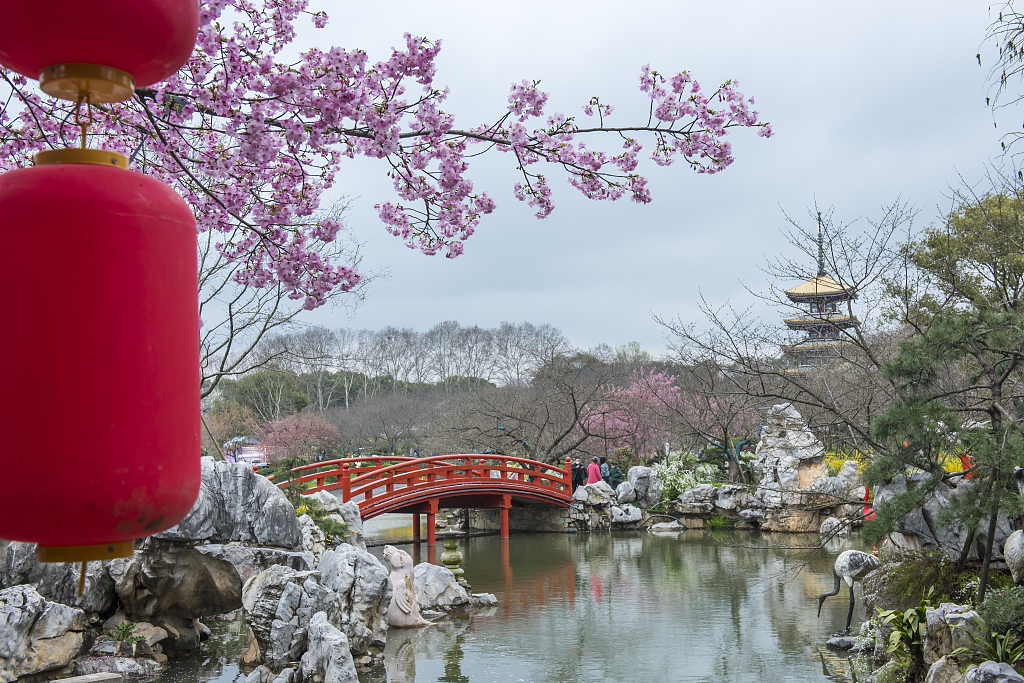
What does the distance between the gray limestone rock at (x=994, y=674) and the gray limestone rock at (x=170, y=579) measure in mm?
5852

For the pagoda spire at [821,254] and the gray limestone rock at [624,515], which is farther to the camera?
the gray limestone rock at [624,515]

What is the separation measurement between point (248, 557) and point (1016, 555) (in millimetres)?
6220

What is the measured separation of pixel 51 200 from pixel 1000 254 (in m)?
14.0

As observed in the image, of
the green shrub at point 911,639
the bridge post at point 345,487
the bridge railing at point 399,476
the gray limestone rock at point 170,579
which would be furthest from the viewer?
the bridge railing at point 399,476

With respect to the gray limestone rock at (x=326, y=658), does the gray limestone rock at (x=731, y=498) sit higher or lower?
Result: higher

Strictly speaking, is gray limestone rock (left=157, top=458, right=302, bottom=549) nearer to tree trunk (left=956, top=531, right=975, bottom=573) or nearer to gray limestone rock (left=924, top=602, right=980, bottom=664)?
gray limestone rock (left=924, top=602, right=980, bottom=664)

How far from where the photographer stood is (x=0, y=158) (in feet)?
12.4

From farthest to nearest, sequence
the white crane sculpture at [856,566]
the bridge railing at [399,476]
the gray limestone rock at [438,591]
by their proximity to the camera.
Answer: the bridge railing at [399,476], the gray limestone rock at [438,591], the white crane sculpture at [856,566]

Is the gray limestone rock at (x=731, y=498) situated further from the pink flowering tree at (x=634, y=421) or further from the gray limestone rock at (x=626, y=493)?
the pink flowering tree at (x=634, y=421)

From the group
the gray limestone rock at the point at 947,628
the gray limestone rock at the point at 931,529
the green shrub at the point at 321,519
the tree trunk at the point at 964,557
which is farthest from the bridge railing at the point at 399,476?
the tree trunk at the point at 964,557

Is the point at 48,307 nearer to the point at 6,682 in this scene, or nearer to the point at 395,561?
the point at 6,682

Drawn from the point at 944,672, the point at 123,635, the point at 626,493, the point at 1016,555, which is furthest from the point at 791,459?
the point at 123,635

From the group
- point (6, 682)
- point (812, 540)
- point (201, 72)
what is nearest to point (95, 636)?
point (6, 682)

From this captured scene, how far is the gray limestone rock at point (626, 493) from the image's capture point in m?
16.9
